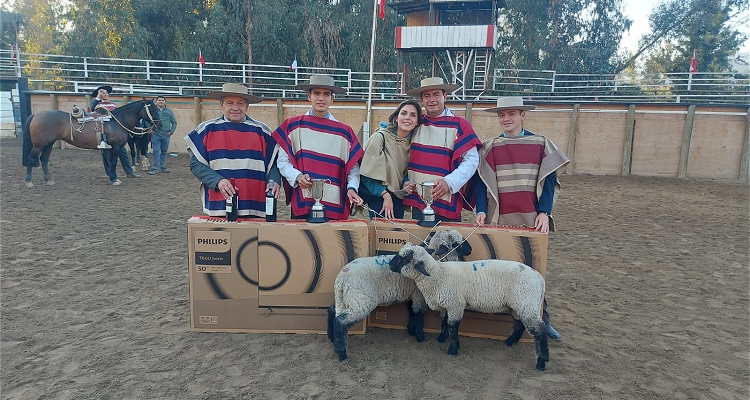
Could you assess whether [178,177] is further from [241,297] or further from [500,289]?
[500,289]

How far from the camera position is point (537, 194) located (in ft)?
13.0

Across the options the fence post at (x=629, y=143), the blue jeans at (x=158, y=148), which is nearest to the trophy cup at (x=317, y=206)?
the blue jeans at (x=158, y=148)

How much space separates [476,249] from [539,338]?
810 millimetres

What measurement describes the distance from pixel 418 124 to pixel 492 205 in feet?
3.13

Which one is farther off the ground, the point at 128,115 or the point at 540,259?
the point at 128,115

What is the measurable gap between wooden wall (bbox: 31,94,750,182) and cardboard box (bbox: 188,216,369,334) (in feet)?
37.3

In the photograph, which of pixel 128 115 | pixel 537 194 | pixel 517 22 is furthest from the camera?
pixel 517 22

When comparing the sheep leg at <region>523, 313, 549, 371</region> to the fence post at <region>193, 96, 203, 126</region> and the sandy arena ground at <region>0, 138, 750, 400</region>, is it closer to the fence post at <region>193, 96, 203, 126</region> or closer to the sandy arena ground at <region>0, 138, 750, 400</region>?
the sandy arena ground at <region>0, 138, 750, 400</region>

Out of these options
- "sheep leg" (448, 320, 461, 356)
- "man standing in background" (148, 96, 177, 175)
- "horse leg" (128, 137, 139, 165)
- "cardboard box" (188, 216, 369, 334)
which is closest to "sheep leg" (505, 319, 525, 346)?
"sheep leg" (448, 320, 461, 356)

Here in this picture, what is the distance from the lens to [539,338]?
337 centimetres

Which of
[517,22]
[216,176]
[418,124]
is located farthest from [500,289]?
[517,22]

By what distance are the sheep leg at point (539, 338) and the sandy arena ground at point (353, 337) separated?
80mm

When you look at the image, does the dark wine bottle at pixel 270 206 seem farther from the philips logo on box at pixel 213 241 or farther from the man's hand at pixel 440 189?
the man's hand at pixel 440 189

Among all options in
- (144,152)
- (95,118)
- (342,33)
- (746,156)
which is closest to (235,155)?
(95,118)
